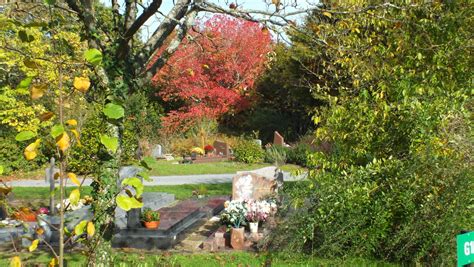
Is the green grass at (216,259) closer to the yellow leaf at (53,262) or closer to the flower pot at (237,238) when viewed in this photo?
the flower pot at (237,238)

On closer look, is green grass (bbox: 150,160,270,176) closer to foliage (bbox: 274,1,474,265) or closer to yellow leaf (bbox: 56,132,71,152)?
foliage (bbox: 274,1,474,265)

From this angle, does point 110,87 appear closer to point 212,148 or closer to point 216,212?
point 216,212

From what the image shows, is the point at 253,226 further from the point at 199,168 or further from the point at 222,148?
the point at 222,148

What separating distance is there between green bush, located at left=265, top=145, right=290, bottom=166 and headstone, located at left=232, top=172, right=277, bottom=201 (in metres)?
10.6

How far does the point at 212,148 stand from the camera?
26.3 meters

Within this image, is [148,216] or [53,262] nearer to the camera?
[53,262]

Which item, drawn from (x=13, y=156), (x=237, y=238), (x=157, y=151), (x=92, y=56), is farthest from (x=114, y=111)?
(x=157, y=151)

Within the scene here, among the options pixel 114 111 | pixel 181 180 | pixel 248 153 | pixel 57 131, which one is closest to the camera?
pixel 57 131

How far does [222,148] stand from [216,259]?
18.5 meters

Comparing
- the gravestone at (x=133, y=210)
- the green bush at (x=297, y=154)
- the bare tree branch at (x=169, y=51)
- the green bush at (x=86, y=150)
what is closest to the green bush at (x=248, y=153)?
the green bush at (x=297, y=154)

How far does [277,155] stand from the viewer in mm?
21031

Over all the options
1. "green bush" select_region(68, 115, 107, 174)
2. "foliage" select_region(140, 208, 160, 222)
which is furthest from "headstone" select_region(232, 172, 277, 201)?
"green bush" select_region(68, 115, 107, 174)

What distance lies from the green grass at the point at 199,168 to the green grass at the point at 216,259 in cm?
1243

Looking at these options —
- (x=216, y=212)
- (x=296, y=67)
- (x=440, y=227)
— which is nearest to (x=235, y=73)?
(x=296, y=67)
